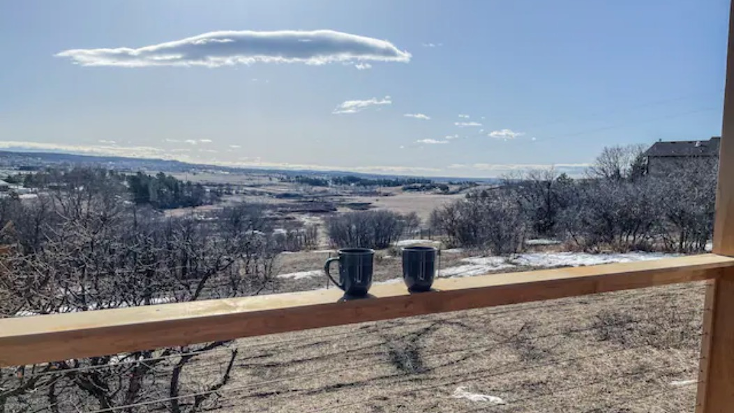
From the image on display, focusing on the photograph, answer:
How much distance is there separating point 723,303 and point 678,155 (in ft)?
42.7

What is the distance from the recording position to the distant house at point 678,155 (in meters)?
10.2

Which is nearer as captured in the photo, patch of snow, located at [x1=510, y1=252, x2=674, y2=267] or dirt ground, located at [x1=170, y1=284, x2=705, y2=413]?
dirt ground, located at [x1=170, y1=284, x2=705, y2=413]

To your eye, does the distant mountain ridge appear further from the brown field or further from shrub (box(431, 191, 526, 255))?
shrub (box(431, 191, 526, 255))

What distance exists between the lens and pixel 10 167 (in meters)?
4.86

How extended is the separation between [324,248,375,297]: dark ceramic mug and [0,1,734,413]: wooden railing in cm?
2

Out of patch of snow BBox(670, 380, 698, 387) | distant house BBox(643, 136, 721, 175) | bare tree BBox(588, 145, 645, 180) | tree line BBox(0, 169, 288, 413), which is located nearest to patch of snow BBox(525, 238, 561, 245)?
distant house BBox(643, 136, 721, 175)

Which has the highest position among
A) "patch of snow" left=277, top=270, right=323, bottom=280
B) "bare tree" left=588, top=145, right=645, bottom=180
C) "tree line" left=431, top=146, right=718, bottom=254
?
"bare tree" left=588, top=145, right=645, bottom=180

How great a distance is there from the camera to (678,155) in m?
12.1

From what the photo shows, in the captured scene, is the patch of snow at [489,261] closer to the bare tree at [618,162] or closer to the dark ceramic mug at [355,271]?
the bare tree at [618,162]

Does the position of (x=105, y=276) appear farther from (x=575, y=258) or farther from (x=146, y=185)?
(x=575, y=258)

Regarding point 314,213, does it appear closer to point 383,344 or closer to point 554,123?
point 383,344

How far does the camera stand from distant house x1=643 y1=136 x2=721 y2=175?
10.2 metres

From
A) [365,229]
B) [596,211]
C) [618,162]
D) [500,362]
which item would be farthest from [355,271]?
[618,162]

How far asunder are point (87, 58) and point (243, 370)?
4.06m
